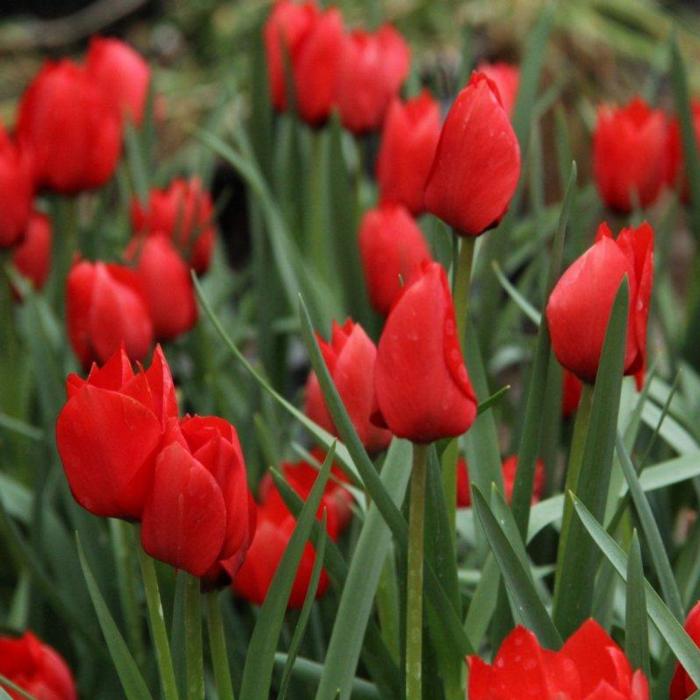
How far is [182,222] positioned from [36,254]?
18 centimetres

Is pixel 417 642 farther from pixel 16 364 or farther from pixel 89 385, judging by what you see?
pixel 16 364

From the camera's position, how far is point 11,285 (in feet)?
4.13

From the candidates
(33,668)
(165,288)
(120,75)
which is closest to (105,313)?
(165,288)

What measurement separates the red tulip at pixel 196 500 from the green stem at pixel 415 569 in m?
0.07

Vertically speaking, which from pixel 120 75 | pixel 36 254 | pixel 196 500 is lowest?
pixel 36 254

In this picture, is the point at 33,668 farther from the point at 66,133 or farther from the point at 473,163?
the point at 66,133

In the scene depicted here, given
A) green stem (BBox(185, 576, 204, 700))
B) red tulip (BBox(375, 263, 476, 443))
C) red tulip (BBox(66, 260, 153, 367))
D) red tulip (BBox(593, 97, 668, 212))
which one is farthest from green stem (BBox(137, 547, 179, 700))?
red tulip (BBox(593, 97, 668, 212))

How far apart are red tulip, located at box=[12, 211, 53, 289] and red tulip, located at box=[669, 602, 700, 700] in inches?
33.0

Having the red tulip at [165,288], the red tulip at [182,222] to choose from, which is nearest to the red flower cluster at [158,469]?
the red tulip at [165,288]

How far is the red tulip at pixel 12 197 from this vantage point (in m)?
1.11

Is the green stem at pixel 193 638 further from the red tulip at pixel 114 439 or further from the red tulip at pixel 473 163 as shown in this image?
the red tulip at pixel 473 163

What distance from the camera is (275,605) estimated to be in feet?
1.99

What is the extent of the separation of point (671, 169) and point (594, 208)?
0.09 metres

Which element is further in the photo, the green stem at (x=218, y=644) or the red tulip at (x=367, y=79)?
the red tulip at (x=367, y=79)
